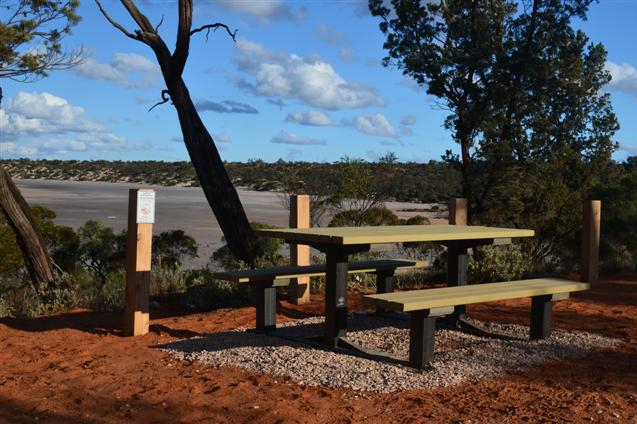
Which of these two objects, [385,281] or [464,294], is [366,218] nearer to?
[385,281]

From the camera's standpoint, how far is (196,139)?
34.6 ft

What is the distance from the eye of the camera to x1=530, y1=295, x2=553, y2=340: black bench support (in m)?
6.94

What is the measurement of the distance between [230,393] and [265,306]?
1929 millimetres

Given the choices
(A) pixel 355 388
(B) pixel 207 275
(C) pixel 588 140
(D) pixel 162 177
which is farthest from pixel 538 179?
(D) pixel 162 177

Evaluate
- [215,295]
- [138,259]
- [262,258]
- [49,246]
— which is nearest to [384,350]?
[138,259]

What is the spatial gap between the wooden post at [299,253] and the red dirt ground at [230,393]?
212 centimetres

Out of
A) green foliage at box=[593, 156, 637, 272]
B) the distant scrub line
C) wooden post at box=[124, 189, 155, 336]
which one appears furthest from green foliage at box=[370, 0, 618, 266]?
wooden post at box=[124, 189, 155, 336]

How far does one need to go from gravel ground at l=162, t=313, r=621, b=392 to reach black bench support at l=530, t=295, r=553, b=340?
0.08 m

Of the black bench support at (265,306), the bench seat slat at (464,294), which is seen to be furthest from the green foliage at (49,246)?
the bench seat slat at (464,294)

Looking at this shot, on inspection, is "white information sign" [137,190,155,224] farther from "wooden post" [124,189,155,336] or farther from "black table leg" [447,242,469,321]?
"black table leg" [447,242,469,321]

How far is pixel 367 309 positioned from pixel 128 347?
3010mm

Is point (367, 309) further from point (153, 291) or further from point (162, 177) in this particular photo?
point (162, 177)

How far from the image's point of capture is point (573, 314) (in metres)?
8.59

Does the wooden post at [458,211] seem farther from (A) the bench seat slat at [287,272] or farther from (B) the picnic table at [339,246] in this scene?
(B) the picnic table at [339,246]
